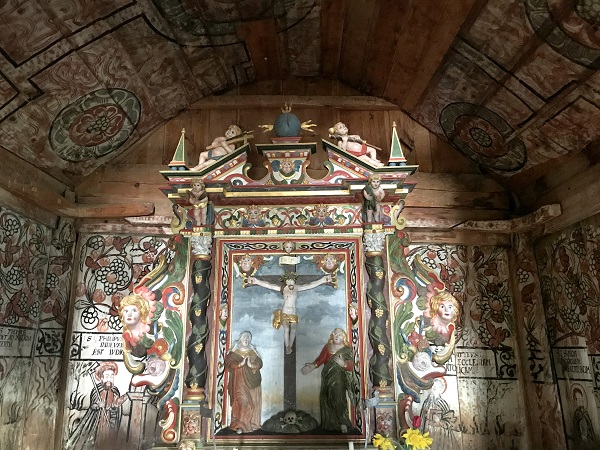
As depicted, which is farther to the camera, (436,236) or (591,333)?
(436,236)

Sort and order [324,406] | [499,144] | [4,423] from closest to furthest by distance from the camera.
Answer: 1. [324,406]
2. [4,423]
3. [499,144]

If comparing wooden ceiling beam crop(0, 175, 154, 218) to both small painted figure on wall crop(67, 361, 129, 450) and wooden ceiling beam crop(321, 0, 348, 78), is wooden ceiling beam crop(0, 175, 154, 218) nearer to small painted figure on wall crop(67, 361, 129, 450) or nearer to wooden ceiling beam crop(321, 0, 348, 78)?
small painted figure on wall crop(67, 361, 129, 450)

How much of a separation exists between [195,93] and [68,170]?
1.57m

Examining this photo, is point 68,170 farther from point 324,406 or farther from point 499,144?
point 499,144

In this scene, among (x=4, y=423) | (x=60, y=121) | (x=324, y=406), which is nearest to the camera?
(x=324, y=406)

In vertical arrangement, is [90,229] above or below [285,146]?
below

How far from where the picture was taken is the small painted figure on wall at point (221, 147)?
4284 mm

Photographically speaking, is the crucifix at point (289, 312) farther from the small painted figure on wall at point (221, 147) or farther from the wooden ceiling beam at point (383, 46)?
the wooden ceiling beam at point (383, 46)

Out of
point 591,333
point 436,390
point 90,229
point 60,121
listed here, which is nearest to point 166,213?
point 90,229

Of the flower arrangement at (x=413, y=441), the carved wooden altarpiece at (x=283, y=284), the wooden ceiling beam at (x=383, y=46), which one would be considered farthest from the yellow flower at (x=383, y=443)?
the wooden ceiling beam at (x=383, y=46)

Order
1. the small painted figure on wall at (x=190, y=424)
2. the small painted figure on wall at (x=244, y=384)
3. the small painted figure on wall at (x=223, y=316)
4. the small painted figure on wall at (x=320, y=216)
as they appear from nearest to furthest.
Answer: the small painted figure on wall at (x=190, y=424) < the small painted figure on wall at (x=244, y=384) < the small painted figure on wall at (x=223, y=316) < the small painted figure on wall at (x=320, y=216)

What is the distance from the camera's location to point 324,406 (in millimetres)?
3682

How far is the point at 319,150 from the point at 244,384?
8.75 feet

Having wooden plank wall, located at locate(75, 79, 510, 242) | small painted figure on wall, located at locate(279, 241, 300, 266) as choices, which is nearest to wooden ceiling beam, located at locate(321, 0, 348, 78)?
wooden plank wall, located at locate(75, 79, 510, 242)
